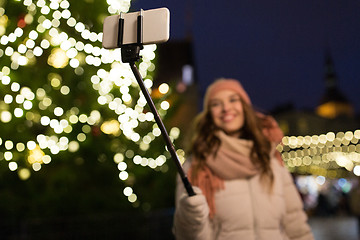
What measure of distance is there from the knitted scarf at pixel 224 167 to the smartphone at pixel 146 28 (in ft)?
4.02

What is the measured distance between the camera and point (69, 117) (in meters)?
5.14

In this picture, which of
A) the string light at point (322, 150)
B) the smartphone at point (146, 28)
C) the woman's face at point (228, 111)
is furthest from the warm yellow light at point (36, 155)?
the string light at point (322, 150)

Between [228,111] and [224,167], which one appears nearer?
[224,167]

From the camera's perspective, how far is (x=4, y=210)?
202 inches

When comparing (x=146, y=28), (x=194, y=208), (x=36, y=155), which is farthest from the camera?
(x=36, y=155)

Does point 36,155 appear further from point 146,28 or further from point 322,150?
point 322,150

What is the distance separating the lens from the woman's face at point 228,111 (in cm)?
293

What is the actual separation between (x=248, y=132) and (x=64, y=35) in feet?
10.4

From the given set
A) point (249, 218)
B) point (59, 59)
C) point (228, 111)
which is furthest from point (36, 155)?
point (249, 218)

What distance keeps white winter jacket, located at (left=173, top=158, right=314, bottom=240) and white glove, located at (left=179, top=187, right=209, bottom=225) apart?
0.06 meters

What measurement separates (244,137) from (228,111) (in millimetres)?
223

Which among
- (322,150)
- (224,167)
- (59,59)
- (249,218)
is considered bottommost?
(322,150)

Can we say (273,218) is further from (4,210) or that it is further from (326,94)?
(326,94)

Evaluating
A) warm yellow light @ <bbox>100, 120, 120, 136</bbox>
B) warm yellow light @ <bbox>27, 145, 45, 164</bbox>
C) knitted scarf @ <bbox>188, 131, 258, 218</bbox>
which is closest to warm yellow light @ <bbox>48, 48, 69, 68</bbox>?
warm yellow light @ <bbox>100, 120, 120, 136</bbox>
